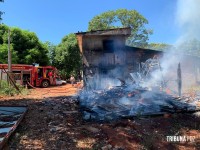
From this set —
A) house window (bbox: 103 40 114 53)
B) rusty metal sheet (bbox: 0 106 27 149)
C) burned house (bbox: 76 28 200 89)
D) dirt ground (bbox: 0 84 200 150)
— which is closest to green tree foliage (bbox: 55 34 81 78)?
house window (bbox: 103 40 114 53)

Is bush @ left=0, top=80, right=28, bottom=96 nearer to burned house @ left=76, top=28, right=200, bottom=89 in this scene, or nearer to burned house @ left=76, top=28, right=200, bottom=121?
burned house @ left=76, top=28, right=200, bottom=121

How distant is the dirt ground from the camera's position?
6.13 m

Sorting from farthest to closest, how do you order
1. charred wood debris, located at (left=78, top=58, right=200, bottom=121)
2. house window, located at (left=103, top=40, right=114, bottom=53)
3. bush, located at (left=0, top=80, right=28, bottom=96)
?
house window, located at (left=103, top=40, right=114, bottom=53)
bush, located at (left=0, top=80, right=28, bottom=96)
charred wood debris, located at (left=78, top=58, right=200, bottom=121)

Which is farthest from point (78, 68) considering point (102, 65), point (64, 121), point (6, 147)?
point (6, 147)

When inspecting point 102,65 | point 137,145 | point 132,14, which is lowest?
point 137,145

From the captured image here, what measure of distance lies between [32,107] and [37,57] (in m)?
23.5

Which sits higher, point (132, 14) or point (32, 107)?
point (132, 14)

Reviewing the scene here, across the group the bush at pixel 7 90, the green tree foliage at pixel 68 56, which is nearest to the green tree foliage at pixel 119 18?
the green tree foliage at pixel 68 56

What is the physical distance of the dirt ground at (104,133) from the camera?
20.1 ft

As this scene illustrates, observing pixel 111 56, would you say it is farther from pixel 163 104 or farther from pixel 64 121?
pixel 64 121

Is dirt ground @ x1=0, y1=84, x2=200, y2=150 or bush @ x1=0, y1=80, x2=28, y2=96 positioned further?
bush @ x1=0, y1=80, x2=28, y2=96

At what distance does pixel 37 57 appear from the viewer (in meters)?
33.2

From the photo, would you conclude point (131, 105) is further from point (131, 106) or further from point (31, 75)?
point (31, 75)

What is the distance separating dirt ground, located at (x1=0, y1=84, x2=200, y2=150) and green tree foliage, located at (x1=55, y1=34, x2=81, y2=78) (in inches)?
1144
